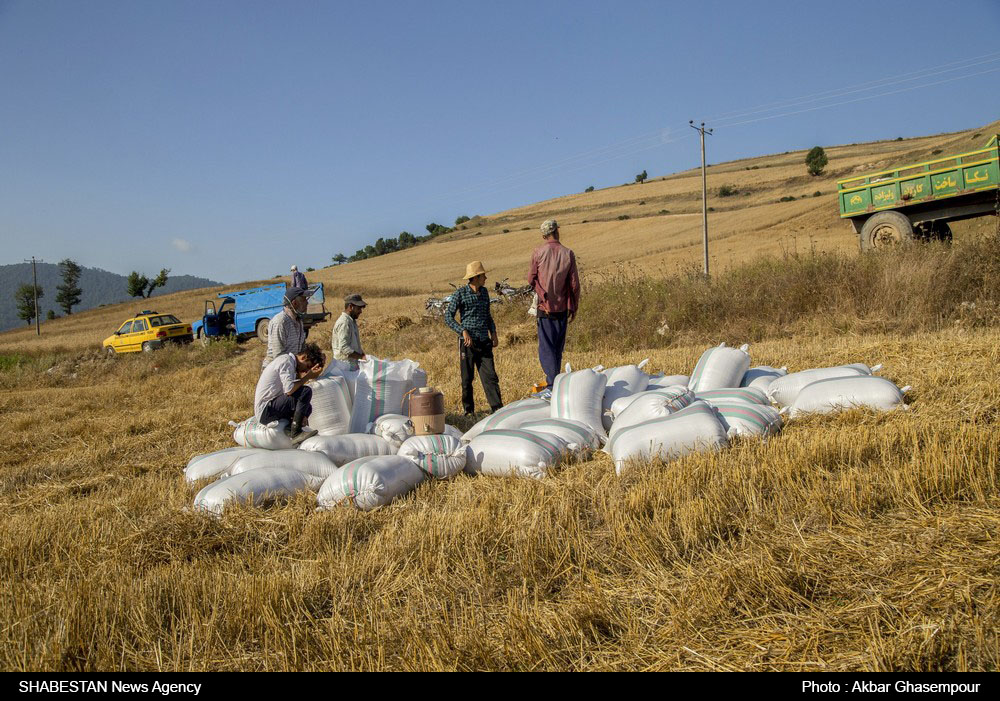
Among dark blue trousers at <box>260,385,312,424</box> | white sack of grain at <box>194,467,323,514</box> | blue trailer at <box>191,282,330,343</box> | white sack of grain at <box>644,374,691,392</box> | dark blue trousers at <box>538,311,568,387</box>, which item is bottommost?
white sack of grain at <box>194,467,323,514</box>

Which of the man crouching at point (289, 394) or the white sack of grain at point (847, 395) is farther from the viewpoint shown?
the man crouching at point (289, 394)

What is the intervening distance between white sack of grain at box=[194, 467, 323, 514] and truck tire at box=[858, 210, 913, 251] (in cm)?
1152

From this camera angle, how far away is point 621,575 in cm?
261

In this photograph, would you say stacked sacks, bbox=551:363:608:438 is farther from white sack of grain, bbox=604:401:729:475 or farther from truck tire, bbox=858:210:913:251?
truck tire, bbox=858:210:913:251

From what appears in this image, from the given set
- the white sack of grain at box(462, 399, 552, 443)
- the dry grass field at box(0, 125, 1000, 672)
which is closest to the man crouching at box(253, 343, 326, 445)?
the dry grass field at box(0, 125, 1000, 672)

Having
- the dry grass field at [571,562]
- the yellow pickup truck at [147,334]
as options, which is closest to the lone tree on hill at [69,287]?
the yellow pickup truck at [147,334]

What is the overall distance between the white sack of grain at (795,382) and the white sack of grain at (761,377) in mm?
181

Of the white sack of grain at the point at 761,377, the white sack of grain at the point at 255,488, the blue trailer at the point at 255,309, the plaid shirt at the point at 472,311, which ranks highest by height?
the blue trailer at the point at 255,309

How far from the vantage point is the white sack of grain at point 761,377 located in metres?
5.57

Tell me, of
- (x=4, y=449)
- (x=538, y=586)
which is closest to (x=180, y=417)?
(x=4, y=449)

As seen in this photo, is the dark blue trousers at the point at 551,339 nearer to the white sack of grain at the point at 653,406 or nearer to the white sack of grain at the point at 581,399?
the white sack of grain at the point at 581,399

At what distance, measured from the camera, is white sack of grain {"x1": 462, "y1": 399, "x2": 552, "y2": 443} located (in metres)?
5.06
